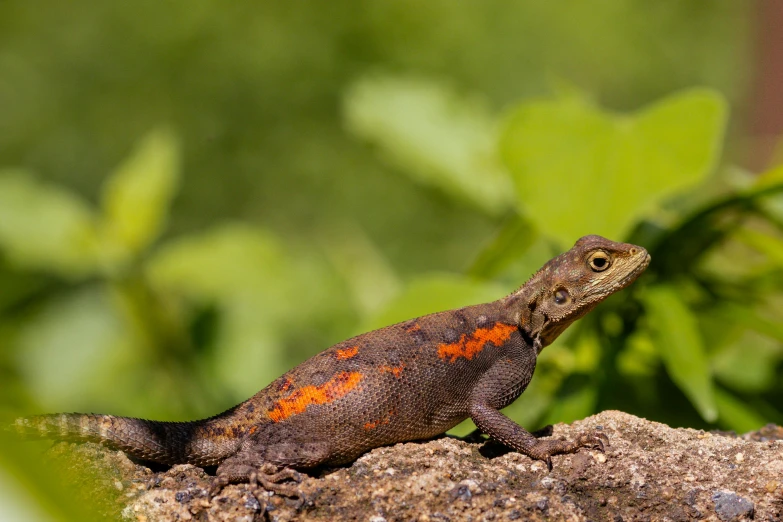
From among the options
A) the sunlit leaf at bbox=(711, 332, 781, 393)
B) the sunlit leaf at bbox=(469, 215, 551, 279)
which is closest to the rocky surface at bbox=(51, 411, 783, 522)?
the sunlit leaf at bbox=(711, 332, 781, 393)

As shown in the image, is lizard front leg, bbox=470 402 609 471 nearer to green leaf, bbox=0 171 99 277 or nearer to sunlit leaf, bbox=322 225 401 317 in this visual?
sunlit leaf, bbox=322 225 401 317

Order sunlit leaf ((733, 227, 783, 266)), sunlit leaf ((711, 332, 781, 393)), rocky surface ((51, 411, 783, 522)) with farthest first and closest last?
sunlit leaf ((711, 332, 781, 393)) < sunlit leaf ((733, 227, 783, 266)) < rocky surface ((51, 411, 783, 522))

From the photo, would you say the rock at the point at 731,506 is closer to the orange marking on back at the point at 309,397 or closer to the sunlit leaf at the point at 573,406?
the sunlit leaf at the point at 573,406

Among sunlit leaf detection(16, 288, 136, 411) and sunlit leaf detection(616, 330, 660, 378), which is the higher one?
sunlit leaf detection(16, 288, 136, 411)

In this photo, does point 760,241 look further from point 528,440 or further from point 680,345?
point 528,440

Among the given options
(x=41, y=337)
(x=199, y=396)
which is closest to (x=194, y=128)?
(x=41, y=337)

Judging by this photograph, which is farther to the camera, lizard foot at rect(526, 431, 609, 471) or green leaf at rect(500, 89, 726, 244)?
green leaf at rect(500, 89, 726, 244)

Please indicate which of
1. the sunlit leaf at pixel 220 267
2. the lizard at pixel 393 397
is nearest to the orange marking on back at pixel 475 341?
the lizard at pixel 393 397
